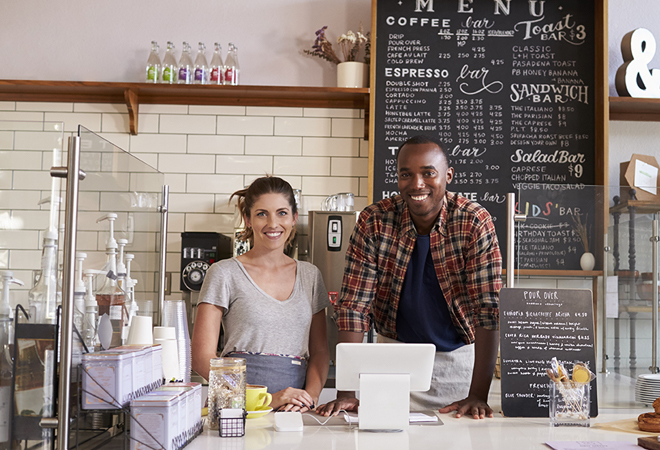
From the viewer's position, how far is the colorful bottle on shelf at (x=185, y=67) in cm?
358

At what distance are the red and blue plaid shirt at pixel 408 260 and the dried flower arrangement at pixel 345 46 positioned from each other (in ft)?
6.34

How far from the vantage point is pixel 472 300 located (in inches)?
71.3

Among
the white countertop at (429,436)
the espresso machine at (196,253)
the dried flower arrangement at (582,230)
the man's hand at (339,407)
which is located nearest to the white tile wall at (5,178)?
the white countertop at (429,436)

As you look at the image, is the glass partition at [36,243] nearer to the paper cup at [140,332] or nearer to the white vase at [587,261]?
the paper cup at [140,332]

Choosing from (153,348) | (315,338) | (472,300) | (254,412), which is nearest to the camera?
(153,348)

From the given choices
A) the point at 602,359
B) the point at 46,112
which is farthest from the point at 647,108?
the point at 46,112

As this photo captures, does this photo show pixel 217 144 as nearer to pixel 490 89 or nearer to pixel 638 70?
pixel 490 89

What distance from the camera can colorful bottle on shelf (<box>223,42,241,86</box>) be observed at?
3.61 meters

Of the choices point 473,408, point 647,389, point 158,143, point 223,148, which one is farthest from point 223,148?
point 647,389

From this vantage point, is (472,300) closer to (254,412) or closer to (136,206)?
(254,412)

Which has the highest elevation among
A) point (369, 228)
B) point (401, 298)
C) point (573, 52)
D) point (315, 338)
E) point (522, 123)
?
point (573, 52)

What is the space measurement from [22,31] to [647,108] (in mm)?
3835

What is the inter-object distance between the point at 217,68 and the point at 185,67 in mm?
187

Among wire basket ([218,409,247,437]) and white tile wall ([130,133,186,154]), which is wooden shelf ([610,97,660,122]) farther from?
wire basket ([218,409,247,437])
